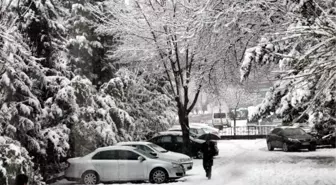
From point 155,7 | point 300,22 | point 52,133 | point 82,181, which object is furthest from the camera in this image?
point 155,7

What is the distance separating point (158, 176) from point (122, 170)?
1.41 metres

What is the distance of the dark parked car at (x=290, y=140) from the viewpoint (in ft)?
85.6

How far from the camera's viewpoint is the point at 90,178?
16.3m

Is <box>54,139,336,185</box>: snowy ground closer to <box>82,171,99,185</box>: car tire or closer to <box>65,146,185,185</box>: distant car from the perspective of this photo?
<box>65,146,185,185</box>: distant car

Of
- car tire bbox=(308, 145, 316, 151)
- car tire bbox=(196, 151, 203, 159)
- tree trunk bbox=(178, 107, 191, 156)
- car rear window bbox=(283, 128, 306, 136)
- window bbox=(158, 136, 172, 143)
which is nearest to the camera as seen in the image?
tree trunk bbox=(178, 107, 191, 156)

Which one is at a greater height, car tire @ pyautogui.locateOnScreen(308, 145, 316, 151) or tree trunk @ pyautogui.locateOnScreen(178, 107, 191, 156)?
tree trunk @ pyautogui.locateOnScreen(178, 107, 191, 156)

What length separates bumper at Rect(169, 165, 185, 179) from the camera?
639 inches

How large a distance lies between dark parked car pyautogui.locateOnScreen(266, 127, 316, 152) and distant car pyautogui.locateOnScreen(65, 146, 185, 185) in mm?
12031

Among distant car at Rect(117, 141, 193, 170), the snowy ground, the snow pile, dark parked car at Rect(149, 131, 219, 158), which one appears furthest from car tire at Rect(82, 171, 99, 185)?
dark parked car at Rect(149, 131, 219, 158)

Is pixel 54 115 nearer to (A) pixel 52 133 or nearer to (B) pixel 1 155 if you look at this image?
(A) pixel 52 133

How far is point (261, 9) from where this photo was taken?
37.6 feet

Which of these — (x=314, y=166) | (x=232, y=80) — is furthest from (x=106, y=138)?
(x=314, y=166)

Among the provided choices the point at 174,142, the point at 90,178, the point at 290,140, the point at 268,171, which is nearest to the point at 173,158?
the point at 90,178

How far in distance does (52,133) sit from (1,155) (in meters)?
4.57
